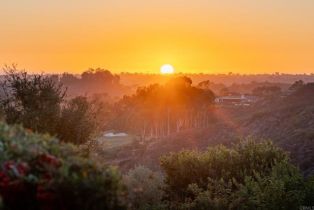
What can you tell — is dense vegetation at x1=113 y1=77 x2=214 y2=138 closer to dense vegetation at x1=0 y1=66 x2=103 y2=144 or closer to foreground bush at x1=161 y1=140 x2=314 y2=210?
foreground bush at x1=161 y1=140 x2=314 y2=210

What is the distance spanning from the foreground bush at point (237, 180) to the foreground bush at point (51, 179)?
10.5m

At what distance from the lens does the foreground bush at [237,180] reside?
1598 cm

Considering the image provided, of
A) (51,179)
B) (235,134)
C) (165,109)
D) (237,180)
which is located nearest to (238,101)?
(165,109)

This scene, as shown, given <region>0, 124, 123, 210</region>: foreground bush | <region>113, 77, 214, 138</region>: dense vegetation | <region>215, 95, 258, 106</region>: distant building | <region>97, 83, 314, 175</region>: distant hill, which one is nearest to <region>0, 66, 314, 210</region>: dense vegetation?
<region>0, 124, 123, 210</region>: foreground bush

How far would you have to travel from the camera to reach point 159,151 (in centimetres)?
5575

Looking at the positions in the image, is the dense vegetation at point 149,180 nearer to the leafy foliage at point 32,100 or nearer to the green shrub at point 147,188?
the green shrub at point 147,188

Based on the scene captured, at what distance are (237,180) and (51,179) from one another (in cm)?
1434

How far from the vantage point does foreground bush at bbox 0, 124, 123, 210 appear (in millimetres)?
5926

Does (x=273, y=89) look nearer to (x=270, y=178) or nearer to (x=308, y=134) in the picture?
(x=308, y=134)

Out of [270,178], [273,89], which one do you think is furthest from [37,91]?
[273,89]

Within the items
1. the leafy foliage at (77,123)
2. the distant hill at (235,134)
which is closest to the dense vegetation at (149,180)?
the leafy foliage at (77,123)

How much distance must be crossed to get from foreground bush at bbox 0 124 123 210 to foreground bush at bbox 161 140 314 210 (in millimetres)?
10516

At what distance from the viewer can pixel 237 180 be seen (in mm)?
19578

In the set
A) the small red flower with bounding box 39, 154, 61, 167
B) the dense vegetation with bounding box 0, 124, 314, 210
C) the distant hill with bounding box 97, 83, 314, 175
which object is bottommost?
the distant hill with bounding box 97, 83, 314, 175
